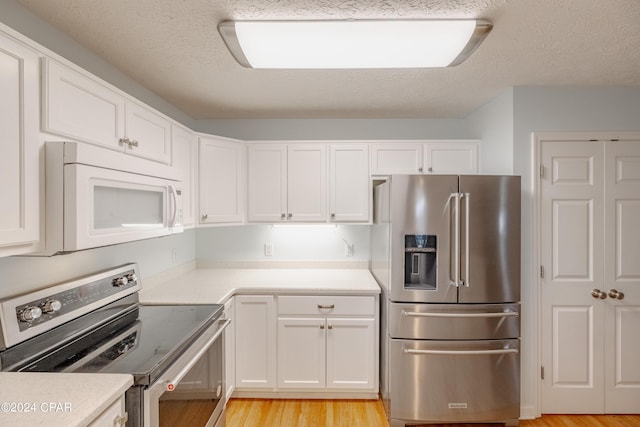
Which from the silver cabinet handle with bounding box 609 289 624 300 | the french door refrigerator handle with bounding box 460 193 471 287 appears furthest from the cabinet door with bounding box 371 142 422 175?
the silver cabinet handle with bounding box 609 289 624 300

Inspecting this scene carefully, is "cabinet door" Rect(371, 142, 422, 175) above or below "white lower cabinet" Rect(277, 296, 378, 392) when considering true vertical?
above

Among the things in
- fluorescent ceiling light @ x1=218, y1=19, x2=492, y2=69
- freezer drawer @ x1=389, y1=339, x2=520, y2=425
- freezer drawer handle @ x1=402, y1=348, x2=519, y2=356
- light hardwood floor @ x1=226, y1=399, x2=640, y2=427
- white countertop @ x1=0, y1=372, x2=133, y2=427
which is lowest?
light hardwood floor @ x1=226, y1=399, x2=640, y2=427

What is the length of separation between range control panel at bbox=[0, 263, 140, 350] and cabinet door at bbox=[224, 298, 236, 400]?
67 centimetres

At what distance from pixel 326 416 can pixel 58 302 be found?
1.83m

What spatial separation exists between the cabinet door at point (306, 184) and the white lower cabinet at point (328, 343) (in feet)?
2.47

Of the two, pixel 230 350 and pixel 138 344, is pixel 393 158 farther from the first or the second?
pixel 138 344

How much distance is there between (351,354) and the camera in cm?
235

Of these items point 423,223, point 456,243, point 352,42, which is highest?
point 352,42

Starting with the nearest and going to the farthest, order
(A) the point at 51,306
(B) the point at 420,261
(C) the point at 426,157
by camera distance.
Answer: (A) the point at 51,306 → (B) the point at 420,261 → (C) the point at 426,157

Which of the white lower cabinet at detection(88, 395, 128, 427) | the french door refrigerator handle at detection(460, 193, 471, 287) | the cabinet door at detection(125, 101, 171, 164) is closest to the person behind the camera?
the white lower cabinet at detection(88, 395, 128, 427)

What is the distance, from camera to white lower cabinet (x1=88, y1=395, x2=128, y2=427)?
917 mm

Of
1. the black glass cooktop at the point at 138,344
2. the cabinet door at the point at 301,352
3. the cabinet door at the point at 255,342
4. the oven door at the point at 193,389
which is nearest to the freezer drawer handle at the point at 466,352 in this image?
the cabinet door at the point at 301,352

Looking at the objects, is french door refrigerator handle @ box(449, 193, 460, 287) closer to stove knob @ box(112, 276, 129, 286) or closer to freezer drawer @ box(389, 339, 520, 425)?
freezer drawer @ box(389, 339, 520, 425)

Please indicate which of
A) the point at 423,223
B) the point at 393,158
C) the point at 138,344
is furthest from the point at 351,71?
the point at 138,344
